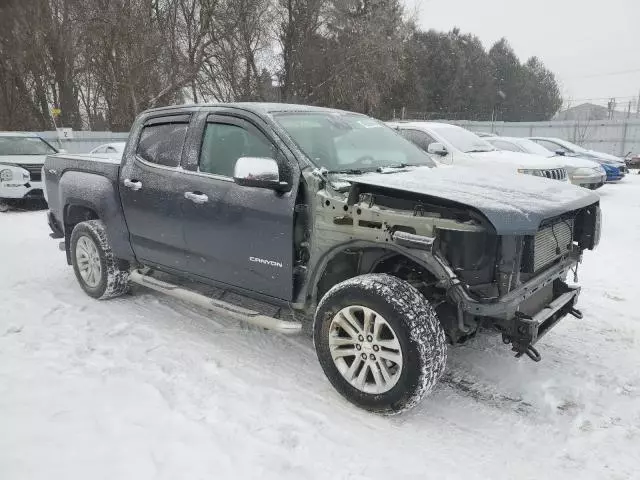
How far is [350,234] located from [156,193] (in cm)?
193

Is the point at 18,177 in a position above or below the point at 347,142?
below

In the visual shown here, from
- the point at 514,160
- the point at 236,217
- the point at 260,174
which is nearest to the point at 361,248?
the point at 260,174

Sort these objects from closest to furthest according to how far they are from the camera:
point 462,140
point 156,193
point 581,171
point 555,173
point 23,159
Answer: point 156,193 < point 555,173 < point 462,140 < point 23,159 < point 581,171

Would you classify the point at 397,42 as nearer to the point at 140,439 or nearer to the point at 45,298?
the point at 45,298

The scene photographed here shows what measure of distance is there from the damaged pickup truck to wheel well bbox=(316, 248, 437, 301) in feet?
0.04

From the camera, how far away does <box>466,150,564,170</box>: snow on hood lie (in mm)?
8242

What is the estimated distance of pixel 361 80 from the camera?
27.0 metres

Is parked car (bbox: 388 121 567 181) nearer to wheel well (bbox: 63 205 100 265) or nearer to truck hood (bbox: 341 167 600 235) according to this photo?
truck hood (bbox: 341 167 600 235)

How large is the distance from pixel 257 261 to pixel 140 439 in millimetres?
1341

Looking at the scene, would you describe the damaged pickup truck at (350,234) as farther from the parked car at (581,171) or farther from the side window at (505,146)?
the side window at (505,146)

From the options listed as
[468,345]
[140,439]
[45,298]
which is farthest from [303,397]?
[45,298]

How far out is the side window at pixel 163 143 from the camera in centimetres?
423

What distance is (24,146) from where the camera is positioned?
1183 cm

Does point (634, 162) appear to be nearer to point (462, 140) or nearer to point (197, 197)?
point (462, 140)
